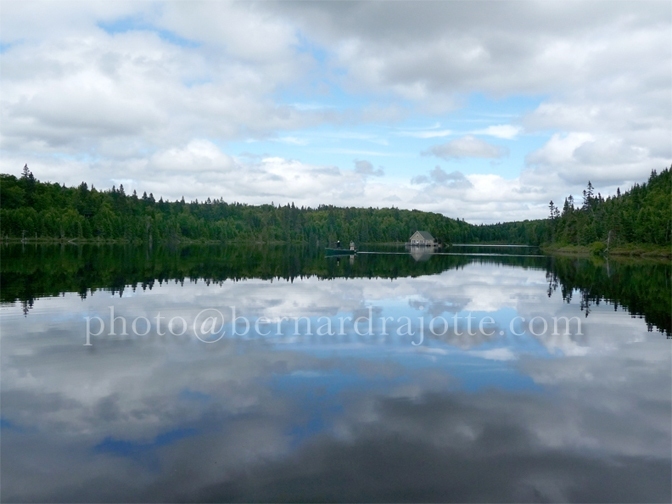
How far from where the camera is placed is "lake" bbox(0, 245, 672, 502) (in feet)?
29.2

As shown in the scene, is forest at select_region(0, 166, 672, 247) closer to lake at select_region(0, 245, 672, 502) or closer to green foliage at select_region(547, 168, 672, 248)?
green foliage at select_region(547, 168, 672, 248)

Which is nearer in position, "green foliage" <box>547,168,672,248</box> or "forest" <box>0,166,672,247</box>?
"green foliage" <box>547,168,672,248</box>

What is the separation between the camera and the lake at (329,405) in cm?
890

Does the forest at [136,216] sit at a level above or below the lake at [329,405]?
above

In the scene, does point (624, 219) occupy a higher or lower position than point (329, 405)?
higher

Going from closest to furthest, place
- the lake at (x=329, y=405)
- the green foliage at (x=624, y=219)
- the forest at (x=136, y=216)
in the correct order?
the lake at (x=329, y=405) < the green foliage at (x=624, y=219) < the forest at (x=136, y=216)

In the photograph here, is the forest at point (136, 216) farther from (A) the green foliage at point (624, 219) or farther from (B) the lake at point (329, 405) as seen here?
(B) the lake at point (329, 405)

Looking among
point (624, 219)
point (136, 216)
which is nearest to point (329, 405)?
point (624, 219)

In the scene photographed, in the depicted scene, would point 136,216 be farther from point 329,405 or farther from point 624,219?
point 329,405

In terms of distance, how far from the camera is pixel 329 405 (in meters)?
12.4

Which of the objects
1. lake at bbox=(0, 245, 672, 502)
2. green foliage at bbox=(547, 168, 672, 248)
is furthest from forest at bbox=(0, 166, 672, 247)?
lake at bbox=(0, 245, 672, 502)

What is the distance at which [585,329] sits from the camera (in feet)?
75.8

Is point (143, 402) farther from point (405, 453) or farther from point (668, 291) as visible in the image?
point (668, 291)

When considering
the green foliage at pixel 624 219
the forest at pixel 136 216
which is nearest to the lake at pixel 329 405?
the green foliage at pixel 624 219
